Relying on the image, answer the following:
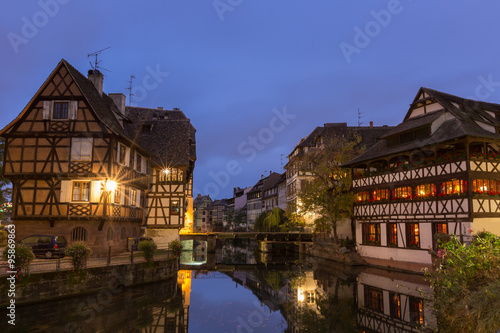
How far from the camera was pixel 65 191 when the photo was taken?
25.2m

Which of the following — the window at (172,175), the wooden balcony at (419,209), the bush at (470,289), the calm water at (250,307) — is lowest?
the calm water at (250,307)

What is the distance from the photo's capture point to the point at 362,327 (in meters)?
14.6

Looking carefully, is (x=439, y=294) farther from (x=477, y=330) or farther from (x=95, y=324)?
(x=95, y=324)

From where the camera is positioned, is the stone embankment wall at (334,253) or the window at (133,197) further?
the stone embankment wall at (334,253)

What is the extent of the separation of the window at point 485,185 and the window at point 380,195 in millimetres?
7034

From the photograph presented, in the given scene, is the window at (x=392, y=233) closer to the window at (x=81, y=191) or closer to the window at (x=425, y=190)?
the window at (x=425, y=190)

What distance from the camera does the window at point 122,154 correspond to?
2727cm

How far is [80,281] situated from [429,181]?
22.0 metres

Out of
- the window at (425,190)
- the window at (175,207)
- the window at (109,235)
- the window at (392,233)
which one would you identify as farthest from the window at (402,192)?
the window at (109,235)

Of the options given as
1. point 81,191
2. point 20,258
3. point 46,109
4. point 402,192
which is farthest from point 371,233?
point 46,109

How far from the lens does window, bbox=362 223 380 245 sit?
104ft

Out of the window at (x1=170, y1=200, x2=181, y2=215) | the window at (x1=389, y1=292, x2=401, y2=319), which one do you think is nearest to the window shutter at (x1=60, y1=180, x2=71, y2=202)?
the window at (x1=170, y1=200, x2=181, y2=215)

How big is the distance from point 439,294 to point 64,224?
21855 mm

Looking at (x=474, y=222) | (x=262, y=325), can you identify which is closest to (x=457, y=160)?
(x=474, y=222)
